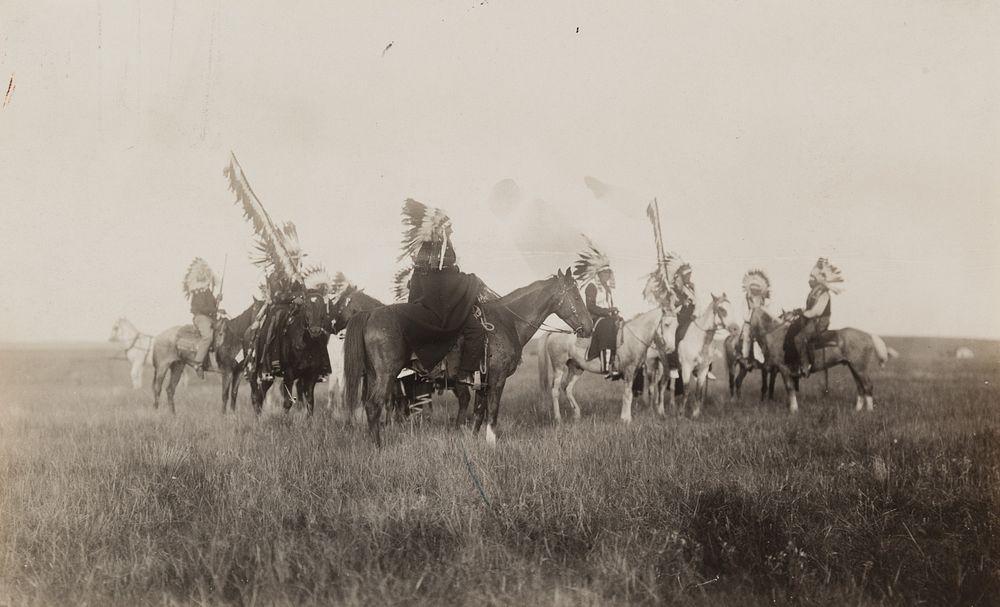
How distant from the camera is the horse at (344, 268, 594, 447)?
6188mm

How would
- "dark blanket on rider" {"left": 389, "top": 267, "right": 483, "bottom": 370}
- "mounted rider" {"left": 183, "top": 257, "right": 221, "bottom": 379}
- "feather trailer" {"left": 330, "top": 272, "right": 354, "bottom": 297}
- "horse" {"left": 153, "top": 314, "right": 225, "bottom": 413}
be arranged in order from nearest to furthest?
1. "dark blanket on rider" {"left": 389, "top": 267, "right": 483, "bottom": 370}
2. "mounted rider" {"left": 183, "top": 257, "right": 221, "bottom": 379}
3. "feather trailer" {"left": 330, "top": 272, "right": 354, "bottom": 297}
4. "horse" {"left": 153, "top": 314, "right": 225, "bottom": 413}

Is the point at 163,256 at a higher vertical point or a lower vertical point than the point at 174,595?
higher

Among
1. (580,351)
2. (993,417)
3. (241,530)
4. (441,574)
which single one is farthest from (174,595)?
(580,351)

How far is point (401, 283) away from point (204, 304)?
358 cm

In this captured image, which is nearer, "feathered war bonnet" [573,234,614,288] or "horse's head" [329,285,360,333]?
"feathered war bonnet" [573,234,614,288]

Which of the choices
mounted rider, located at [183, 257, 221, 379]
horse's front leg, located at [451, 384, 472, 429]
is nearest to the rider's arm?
horse's front leg, located at [451, 384, 472, 429]

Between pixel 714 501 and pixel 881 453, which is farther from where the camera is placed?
pixel 881 453

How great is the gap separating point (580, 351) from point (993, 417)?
20.9ft

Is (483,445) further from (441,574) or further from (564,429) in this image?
(441,574)

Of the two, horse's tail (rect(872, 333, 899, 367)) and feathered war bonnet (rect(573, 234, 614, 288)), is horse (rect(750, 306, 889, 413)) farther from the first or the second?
feathered war bonnet (rect(573, 234, 614, 288))

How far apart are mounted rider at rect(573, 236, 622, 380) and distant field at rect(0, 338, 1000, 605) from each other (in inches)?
96.8

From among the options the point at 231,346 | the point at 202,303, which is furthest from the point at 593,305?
the point at 231,346

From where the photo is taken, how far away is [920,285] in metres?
5.79

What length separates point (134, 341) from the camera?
29.1ft
